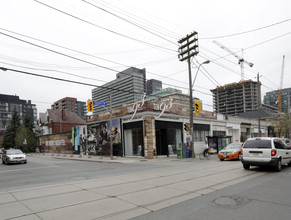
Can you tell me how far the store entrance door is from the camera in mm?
25092

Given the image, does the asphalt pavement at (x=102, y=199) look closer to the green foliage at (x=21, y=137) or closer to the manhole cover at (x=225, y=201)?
the manhole cover at (x=225, y=201)

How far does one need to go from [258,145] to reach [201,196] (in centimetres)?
629

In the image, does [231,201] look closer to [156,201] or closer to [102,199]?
[156,201]

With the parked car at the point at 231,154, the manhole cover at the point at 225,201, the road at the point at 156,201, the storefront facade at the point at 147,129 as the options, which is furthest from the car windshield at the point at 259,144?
the storefront facade at the point at 147,129

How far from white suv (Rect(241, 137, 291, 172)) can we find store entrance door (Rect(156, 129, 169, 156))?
13557 mm

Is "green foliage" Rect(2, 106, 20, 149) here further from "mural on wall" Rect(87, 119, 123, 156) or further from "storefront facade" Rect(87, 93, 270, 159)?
"storefront facade" Rect(87, 93, 270, 159)

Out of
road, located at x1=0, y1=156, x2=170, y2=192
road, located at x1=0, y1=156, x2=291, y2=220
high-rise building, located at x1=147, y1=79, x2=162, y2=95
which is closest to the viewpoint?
road, located at x1=0, y1=156, x2=291, y2=220

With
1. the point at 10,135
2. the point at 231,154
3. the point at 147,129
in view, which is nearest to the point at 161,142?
the point at 147,129

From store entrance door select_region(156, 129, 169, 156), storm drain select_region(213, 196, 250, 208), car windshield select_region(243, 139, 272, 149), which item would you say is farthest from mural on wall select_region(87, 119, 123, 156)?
storm drain select_region(213, 196, 250, 208)

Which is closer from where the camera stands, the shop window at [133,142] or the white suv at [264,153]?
the white suv at [264,153]

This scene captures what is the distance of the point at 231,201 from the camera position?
19.5ft

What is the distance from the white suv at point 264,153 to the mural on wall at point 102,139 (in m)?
16.8

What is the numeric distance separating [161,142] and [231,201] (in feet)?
64.4

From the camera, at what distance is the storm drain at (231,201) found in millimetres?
5612
